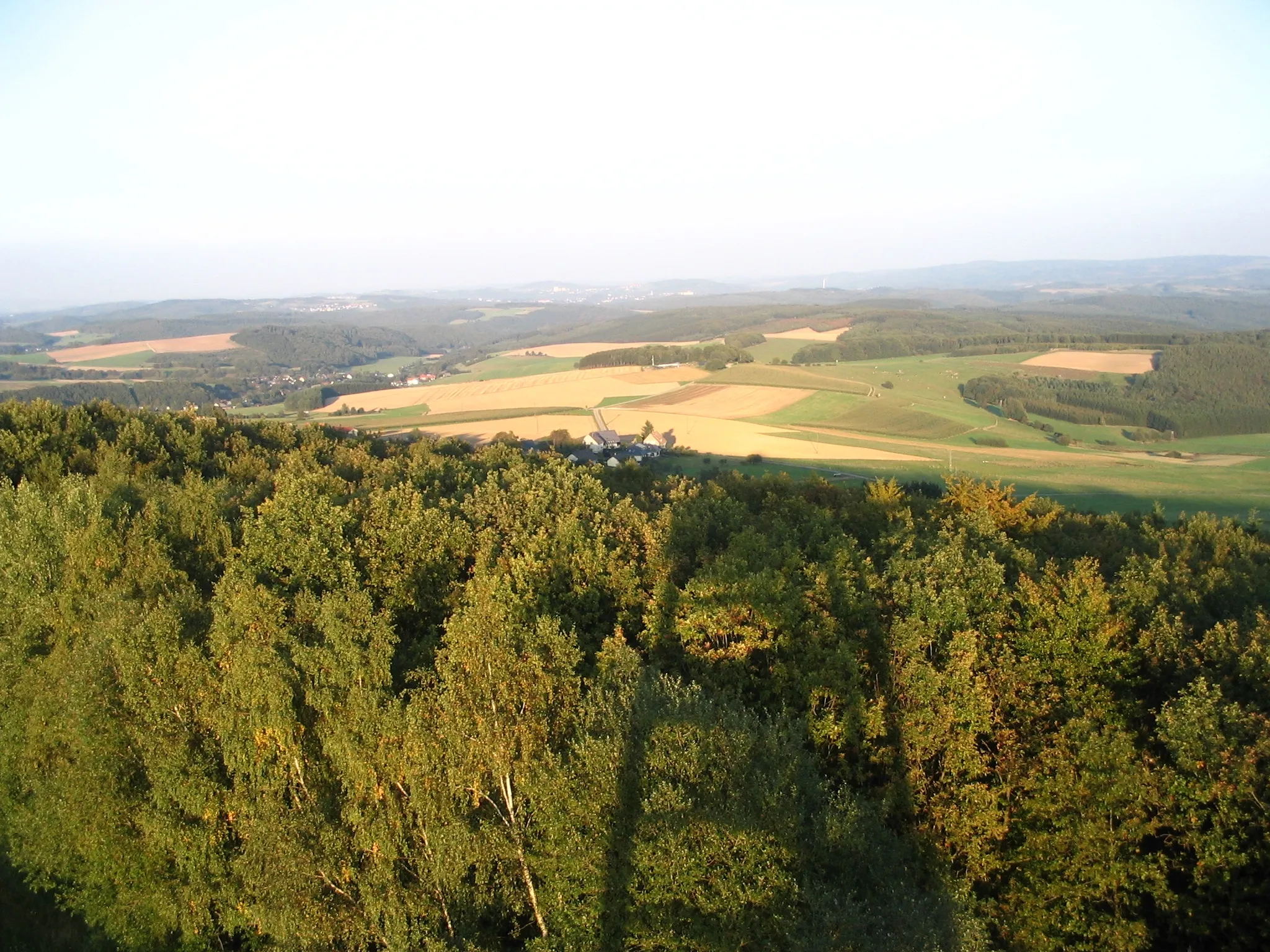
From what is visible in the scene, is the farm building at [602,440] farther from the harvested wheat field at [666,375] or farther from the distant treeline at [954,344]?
the distant treeline at [954,344]

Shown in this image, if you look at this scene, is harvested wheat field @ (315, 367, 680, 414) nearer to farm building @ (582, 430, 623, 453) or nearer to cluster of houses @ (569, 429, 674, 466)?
farm building @ (582, 430, 623, 453)

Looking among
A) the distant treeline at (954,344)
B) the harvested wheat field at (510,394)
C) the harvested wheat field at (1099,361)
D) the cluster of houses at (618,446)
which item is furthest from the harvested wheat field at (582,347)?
the cluster of houses at (618,446)

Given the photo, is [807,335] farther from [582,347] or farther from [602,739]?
[602,739]

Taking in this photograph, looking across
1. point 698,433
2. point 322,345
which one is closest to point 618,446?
point 698,433

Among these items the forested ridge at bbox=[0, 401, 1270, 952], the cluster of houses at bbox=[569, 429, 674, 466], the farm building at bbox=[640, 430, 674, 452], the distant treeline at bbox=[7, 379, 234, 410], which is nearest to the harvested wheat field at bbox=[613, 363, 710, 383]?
the farm building at bbox=[640, 430, 674, 452]

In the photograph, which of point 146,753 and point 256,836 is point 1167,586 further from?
point 146,753

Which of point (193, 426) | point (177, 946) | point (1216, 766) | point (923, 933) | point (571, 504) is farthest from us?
point (193, 426)

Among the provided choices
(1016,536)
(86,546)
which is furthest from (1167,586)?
(86,546)
